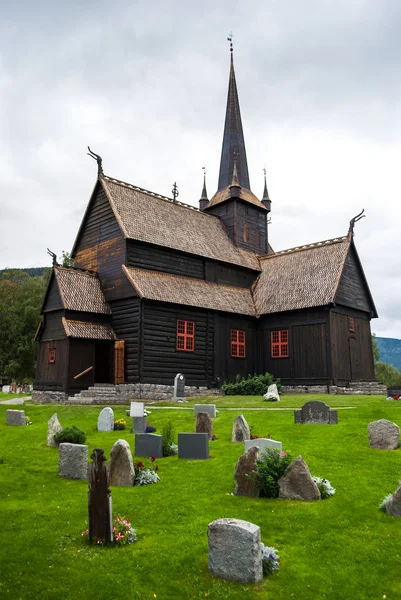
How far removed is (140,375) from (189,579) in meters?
19.8

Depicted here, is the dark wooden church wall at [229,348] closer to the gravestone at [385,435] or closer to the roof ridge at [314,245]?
the roof ridge at [314,245]

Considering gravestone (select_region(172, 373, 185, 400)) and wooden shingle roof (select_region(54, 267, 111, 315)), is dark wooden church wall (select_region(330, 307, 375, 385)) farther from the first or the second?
wooden shingle roof (select_region(54, 267, 111, 315))

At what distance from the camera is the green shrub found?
8.98 metres

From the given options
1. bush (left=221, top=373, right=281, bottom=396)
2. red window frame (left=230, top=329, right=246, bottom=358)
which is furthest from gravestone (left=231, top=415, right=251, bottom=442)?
red window frame (left=230, top=329, right=246, bottom=358)

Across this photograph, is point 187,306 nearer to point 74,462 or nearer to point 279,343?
point 279,343

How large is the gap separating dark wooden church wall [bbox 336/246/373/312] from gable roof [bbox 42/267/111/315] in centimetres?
1421

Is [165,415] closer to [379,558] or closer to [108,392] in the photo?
[108,392]

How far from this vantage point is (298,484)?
883 cm

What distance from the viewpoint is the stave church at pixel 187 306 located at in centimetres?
2658

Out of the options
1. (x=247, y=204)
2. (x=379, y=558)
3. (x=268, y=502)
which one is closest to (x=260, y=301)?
(x=247, y=204)

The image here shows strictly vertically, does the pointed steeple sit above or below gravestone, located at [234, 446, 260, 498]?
above

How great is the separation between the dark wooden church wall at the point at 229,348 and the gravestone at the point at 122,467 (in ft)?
64.8

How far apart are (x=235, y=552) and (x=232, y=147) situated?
38.6 m

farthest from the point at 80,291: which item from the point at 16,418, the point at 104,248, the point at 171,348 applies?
the point at 16,418
